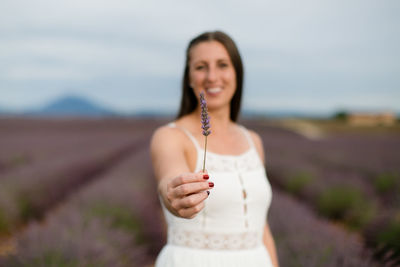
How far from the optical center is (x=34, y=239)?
95.4 inches

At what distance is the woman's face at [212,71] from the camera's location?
1475 mm

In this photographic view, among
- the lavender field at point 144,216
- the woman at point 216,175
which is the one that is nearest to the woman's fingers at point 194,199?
the woman at point 216,175

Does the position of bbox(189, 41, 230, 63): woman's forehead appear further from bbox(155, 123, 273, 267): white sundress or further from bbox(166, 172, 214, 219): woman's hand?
bbox(166, 172, 214, 219): woman's hand

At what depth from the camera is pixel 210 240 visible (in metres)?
1.42

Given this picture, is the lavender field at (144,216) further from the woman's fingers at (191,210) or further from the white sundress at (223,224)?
the woman's fingers at (191,210)

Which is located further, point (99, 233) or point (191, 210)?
point (99, 233)

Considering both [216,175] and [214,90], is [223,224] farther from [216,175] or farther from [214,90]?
[214,90]

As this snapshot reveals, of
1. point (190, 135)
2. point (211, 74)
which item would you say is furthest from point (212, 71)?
point (190, 135)

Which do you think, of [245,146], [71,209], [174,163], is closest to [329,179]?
[71,209]

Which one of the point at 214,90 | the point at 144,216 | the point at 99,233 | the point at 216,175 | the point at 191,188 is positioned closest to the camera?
the point at 191,188

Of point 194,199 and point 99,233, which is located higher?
point 194,199

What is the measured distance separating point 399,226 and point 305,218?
32.7 inches

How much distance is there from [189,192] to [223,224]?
0.63m

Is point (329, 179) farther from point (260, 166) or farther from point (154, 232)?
point (260, 166)
